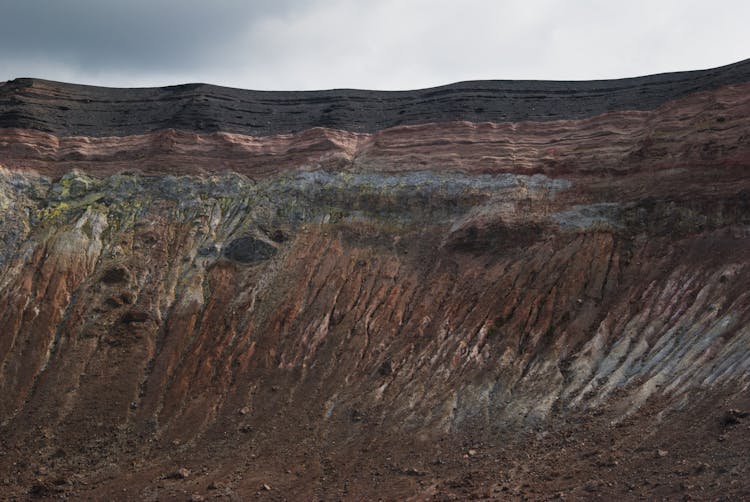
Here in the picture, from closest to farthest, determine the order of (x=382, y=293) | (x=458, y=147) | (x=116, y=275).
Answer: (x=382, y=293)
(x=116, y=275)
(x=458, y=147)

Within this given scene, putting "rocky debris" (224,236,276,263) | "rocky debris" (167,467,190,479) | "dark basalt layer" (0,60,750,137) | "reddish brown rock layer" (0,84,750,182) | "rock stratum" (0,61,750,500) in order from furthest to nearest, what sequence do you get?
"dark basalt layer" (0,60,750,137) → "rocky debris" (224,236,276,263) → "reddish brown rock layer" (0,84,750,182) → "rocky debris" (167,467,190,479) → "rock stratum" (0,61,750,500)

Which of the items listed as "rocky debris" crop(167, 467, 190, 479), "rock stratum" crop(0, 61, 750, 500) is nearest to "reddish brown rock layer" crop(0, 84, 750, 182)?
"rock stratum" crop(0, 61, 750, 500)

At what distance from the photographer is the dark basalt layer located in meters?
41.0

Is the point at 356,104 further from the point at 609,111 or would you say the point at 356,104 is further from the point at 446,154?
the point at 609,111

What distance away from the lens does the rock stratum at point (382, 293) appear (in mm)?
22891

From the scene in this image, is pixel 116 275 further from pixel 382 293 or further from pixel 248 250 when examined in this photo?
pixel 382 293

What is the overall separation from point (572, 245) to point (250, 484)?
15.6 meters

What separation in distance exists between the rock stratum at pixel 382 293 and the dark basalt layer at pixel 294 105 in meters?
0.18

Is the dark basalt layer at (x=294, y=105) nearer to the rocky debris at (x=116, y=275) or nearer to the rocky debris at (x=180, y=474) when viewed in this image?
the rocky debris at (x=116, y=275)

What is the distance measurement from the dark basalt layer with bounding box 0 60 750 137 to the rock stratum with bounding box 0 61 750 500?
18 centimetres

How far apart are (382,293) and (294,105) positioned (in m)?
18.2

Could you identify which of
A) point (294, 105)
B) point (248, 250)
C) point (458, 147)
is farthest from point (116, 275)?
point (458, 147)

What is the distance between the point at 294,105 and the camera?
151 feet

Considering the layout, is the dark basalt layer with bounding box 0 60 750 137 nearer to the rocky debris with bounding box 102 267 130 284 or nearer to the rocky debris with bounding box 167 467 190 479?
the rocky debris with bounding box 102 267 130 284
